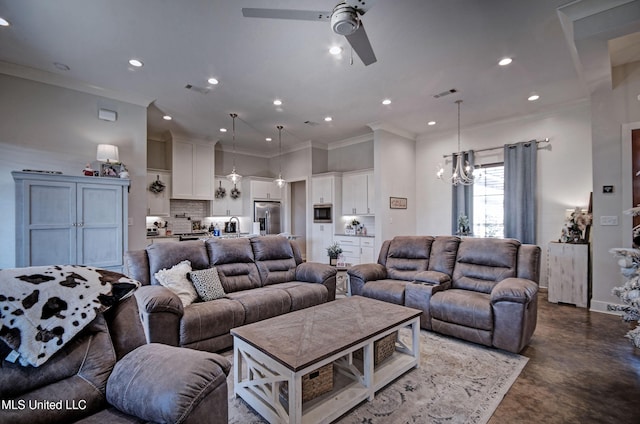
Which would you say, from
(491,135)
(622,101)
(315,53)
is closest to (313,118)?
(315,53)

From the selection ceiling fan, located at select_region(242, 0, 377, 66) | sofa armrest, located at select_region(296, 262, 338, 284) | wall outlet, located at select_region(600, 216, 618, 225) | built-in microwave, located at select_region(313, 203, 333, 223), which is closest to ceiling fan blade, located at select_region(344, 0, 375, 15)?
ceiling fan, located at select_region(242, 0, 377, 66)

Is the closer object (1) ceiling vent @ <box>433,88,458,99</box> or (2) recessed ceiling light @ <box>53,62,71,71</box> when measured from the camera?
(2) recessed ceiling light @ <box>53,62,71,71</box>

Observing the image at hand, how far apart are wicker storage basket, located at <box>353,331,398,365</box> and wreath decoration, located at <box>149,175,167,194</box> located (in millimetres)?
5588

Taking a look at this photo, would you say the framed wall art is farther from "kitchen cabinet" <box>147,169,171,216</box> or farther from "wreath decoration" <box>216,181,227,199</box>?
"kitchen cabinet" <box>147,169,171,216</box>

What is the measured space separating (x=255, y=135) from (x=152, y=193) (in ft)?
8.35

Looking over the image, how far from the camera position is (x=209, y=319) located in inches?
103

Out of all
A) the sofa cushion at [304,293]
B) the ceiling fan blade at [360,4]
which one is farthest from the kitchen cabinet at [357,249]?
the ceiling fan blade at [360,4]

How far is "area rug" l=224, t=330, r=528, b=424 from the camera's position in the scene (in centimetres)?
185

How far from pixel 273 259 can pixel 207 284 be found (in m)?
1.08

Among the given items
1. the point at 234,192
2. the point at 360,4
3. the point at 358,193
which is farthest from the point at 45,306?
the point at 234,192

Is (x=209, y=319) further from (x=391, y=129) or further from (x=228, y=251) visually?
(x=391, y=129)

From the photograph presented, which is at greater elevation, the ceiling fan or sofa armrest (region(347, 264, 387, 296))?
the ceiling fan

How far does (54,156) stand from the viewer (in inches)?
152

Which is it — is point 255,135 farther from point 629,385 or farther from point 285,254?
point 629,385
